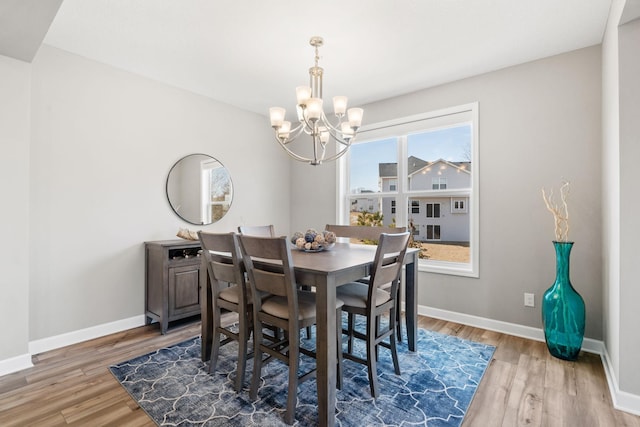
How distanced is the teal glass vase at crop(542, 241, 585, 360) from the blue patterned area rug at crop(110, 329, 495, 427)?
0.49m

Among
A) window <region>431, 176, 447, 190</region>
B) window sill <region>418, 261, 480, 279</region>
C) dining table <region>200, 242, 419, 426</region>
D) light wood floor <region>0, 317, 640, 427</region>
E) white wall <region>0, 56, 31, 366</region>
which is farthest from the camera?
window <region>431, 176, 447, 190</region>

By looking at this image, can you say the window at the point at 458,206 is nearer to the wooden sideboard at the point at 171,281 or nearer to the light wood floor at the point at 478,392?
the light wood floor at the point at 478,392

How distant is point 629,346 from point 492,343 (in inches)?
41.5

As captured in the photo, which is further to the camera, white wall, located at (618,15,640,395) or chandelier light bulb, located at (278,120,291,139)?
chandelier light bulb, located at (278,120,291,139)

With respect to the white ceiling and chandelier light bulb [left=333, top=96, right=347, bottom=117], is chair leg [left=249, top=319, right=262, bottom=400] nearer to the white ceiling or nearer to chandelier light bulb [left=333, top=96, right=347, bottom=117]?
chandelier light bulb [left=333, top=96, right=347, bottom=117]

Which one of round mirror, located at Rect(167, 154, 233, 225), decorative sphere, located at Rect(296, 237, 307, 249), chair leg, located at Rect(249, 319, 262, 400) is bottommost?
chair leg, located at Rect(249, 319, 262, 400)

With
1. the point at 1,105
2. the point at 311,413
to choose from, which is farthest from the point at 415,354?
the point at 1,105

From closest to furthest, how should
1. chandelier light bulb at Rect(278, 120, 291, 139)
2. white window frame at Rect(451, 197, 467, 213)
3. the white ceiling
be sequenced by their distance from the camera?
the white ceiling, chandelier light bulb at Rect(278, 120, 291, 139), white window frame at Rect(451, 197, 467, 213)

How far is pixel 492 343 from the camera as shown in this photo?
2830 millimetres

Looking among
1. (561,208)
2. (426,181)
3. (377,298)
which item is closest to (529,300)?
(561,208)

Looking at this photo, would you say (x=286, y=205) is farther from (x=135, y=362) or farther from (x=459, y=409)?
(x=459, y=409)

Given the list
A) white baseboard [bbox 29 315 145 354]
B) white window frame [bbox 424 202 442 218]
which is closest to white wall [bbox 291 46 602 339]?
white window frame [bbox 424 202 442 218]

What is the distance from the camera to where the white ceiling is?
7.18 ft

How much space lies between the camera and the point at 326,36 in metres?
2.52
